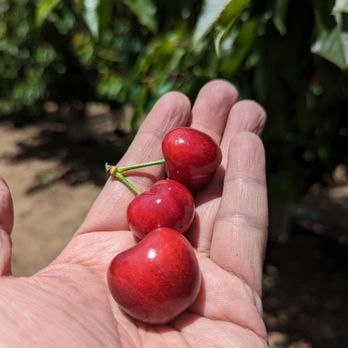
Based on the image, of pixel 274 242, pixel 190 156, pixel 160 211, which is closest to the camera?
pixel 160 211

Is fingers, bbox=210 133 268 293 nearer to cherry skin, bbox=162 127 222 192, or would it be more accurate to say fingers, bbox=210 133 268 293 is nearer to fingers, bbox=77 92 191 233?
cherry skin, bbox=162 127 222 192

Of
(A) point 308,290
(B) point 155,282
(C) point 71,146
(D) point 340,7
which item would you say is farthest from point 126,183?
(C) point 71,146

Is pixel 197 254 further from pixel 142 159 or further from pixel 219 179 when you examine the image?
pixel 142 159

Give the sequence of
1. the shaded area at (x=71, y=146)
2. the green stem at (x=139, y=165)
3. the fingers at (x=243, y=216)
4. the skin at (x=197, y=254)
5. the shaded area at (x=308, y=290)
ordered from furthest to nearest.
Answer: the shaded area at (x=71, y=146) → the shaded area at (x=308, y=290) → the green stem at (x=139, y=165) → the fingers at (x=243, y=216) → the skin at (x=197, y=254)

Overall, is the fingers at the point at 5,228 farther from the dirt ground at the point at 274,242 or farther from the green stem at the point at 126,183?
the dirt ground at the point at 274,242

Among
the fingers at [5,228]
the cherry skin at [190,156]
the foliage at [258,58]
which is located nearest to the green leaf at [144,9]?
the foliage at [258,58]

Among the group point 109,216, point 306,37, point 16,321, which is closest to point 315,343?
point 109,216

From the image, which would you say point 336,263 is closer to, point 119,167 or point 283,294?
point 283,294
